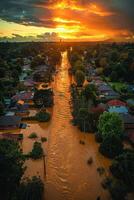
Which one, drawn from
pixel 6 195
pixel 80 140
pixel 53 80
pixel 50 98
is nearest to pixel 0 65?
pixel 53 80

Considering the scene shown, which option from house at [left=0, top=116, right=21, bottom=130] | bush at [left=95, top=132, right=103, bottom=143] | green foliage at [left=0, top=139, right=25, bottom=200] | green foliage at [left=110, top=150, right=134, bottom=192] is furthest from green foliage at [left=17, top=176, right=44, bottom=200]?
house at [left=0, top=116, right=21, bottom=130]

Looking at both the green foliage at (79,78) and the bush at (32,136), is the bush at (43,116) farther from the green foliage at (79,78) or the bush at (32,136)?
the green foliage at (79,78)

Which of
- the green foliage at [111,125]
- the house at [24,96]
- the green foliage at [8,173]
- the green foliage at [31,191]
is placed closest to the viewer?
the green foliage at [31,191]

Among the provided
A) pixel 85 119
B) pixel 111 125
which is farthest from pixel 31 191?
pixel 85 119

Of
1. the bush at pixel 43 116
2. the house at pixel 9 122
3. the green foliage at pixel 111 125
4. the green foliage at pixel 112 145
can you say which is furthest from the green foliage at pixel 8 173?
the bush at pixel 43 116

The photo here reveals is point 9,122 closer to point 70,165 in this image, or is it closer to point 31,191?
point 70,165

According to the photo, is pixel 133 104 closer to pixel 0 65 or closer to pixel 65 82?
pixel 65 82

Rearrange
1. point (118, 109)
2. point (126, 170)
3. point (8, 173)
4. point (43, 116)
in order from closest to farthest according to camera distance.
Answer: point (8, 173), point (126, 170), point (43, 116), point (118, 109)

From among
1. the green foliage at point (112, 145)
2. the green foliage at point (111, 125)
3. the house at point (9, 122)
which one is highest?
the green foliage at point (111, 125)
